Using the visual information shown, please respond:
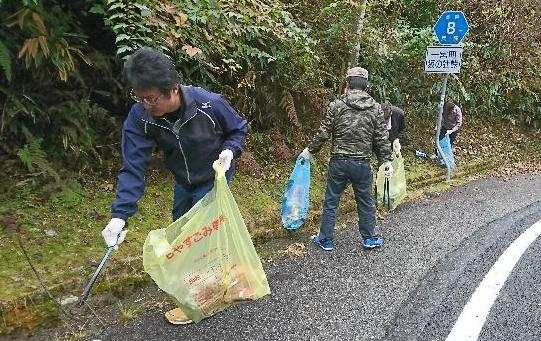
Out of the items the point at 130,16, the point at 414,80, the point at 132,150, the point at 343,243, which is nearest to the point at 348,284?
the point at 343,243

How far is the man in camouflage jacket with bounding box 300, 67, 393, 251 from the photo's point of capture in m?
4.72

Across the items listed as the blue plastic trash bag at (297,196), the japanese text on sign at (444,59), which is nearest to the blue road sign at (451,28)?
the japanese text on sign at (444,59)

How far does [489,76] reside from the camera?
12086mm

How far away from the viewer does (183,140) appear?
10.1 feet

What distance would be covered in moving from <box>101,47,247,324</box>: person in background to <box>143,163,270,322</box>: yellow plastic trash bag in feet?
0.72

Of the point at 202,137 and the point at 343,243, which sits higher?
the point at 202,137

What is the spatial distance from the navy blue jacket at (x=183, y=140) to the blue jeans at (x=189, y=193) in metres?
0.08

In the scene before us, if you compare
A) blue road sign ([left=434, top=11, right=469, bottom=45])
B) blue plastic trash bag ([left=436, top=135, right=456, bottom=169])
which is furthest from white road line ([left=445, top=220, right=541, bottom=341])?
blue road sign ([left=434, top=11, right=469, bottom=45])

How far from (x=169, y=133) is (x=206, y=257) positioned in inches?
32.1

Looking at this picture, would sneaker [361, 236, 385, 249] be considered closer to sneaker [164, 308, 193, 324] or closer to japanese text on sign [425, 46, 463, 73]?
sneaker [164, 308, 193, 324]

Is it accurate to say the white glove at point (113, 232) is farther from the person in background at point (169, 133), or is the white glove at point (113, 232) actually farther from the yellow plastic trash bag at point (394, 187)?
the yellow plastic trash bag at point (394, 187)

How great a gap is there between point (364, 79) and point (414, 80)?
655 centimetres

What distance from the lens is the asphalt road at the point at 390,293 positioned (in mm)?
3371

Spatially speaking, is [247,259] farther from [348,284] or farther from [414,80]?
[414,80]
